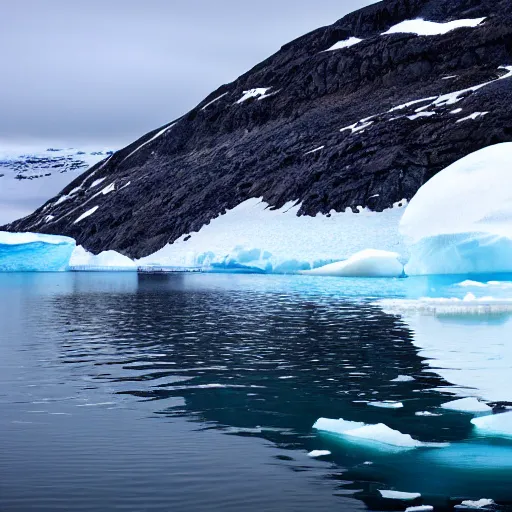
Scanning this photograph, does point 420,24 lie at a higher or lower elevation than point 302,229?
higher

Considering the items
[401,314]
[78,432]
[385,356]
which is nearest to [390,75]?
[401,314]

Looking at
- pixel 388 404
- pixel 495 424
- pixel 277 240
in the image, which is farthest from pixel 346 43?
pixel 495 424

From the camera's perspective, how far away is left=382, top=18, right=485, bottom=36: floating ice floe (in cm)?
10175

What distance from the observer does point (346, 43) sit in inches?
4336

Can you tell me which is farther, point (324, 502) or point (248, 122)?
point (248, 122)

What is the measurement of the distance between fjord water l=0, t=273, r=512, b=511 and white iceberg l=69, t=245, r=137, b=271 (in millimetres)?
53419

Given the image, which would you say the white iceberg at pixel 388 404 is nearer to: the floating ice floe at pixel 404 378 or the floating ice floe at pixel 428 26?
the floating ice floe at pixel 404 378

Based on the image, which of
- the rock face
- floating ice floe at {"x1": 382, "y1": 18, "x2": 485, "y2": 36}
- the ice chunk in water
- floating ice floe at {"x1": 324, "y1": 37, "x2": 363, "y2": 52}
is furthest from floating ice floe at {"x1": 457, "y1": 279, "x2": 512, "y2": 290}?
floating ice floe at {"x1": 324, "y1": 37, "x2": 363, "y2": 52}

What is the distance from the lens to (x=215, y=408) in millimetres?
11062

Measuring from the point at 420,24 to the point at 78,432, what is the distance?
347 ft

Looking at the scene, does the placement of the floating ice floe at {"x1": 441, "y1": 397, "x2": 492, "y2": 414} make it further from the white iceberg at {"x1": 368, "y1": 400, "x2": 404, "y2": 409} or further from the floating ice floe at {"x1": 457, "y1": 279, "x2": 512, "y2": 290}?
the floating ice floe at {"x1": 457, "y1": 279, "x2": 512, "y2": 290}

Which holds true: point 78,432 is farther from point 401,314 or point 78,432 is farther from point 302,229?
point 302,229

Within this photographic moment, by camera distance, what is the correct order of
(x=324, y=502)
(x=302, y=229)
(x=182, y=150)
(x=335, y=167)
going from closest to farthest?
(x=324, y=502), (x=302, y=229), (x=335, y=167), (x=182, y=150)

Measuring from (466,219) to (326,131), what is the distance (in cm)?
5568
